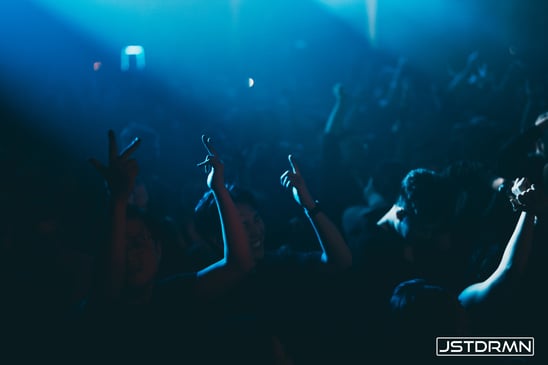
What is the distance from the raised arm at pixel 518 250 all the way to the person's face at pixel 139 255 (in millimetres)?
1314

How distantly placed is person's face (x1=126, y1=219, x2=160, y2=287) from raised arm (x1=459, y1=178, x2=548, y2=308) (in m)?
1.31

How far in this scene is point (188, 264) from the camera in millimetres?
2424

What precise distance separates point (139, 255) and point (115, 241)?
0.20 m

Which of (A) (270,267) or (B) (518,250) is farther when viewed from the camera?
(A) (270,267)

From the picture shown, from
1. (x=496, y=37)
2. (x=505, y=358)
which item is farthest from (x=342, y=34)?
(x=505, y=358)

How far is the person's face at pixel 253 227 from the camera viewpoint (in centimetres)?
203

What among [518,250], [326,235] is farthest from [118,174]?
[518,250]

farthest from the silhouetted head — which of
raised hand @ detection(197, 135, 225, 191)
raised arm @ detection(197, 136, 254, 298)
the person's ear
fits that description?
raised hand @ detection(197, 135, 225, 191)

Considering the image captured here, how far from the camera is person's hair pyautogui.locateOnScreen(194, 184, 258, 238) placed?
2039mm

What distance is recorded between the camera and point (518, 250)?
173 centimetres

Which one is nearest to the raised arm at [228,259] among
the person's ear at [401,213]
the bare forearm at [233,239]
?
the bare forearm at [233,239]

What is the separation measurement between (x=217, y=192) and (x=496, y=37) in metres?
7.72

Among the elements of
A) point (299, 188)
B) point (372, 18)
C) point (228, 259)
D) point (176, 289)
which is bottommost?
point (176, 289)

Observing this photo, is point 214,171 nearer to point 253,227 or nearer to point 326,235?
point 253,227
